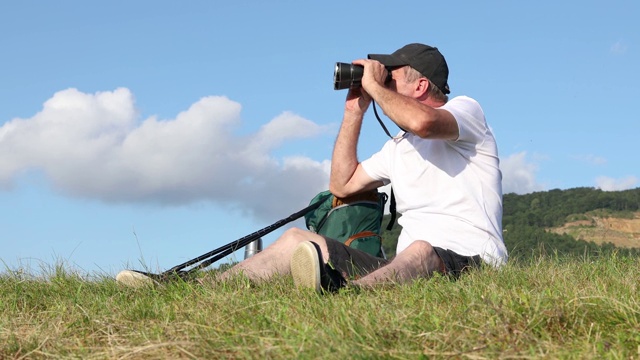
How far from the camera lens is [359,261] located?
5.05 metres

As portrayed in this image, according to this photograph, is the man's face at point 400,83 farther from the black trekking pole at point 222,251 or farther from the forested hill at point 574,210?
the forested hill at point 574,210

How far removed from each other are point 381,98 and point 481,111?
726 millimetres

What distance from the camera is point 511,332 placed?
10.5ft

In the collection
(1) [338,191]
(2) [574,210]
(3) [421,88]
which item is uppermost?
(2) [574,210]

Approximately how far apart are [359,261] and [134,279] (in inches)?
59.1

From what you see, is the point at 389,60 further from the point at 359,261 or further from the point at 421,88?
Answer: the point at 359,261

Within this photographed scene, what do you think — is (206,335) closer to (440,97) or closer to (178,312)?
(178,312)

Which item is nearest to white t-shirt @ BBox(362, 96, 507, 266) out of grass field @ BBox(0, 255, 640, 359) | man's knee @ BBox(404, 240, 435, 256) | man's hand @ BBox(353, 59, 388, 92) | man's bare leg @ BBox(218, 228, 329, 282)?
man's knee @ BBox(404, 240, 435, 256)

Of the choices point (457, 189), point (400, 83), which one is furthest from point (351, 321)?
point (400, 83)

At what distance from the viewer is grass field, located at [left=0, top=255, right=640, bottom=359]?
3.12 m

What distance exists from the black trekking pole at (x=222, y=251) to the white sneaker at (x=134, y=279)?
65 mm

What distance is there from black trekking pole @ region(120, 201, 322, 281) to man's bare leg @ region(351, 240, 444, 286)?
1403 millimetres

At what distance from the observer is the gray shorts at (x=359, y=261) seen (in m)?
4.85

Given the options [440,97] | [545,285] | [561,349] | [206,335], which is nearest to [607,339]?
[561,349]
